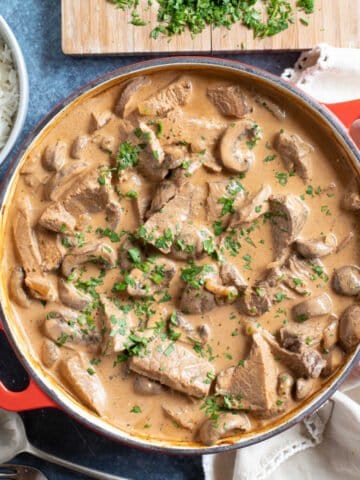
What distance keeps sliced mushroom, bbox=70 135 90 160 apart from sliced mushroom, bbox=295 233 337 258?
1.20 metres

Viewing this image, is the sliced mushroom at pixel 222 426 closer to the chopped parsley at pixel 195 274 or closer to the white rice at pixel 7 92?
the chopped parsley at pixel 195 274

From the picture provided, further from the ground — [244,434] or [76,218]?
[76,218]

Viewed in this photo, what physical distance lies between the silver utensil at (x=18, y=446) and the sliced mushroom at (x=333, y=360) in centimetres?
146

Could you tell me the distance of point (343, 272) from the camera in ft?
12.7

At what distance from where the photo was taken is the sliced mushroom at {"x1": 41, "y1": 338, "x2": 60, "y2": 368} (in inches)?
153

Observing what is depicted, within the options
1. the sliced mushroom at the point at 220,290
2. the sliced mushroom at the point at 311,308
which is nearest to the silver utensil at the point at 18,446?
the sliced mushroom at the point at 220,290

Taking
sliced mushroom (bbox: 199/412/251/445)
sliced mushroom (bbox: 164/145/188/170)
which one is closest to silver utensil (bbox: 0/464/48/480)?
sliced mushroom (bbox: 199/412/251/445)

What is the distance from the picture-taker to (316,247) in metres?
3.79

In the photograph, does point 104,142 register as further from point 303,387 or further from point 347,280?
point 303,387

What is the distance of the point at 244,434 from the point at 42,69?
2.41 metres

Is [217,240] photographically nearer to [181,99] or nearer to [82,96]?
[181,99]

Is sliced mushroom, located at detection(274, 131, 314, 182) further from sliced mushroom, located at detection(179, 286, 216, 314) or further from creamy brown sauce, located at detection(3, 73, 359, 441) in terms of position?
sliced mushroom, located at detection(179, 286, 216, 314)

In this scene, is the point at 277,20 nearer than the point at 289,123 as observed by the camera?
No

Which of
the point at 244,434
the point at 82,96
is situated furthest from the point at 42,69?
the point at 244,434
